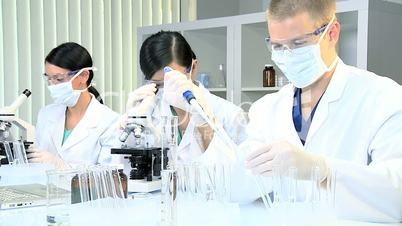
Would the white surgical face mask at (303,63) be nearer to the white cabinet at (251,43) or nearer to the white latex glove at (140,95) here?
the white latex glove at (140,95)

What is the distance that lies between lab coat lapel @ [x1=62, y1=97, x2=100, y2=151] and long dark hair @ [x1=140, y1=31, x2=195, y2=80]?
0.56 meters

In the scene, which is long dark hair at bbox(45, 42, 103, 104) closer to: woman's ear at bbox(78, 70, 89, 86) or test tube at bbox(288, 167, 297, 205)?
woman's ear at bbox(78, 70, 89, 86)

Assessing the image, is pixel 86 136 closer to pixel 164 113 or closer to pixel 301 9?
pixel 164 113

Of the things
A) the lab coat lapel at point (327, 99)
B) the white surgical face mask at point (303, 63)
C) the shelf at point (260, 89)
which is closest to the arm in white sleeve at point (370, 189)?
the lab coat lapel at point (327, 99)

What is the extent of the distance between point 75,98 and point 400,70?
1.91 meters

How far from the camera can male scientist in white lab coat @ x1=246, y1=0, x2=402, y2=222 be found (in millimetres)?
1386

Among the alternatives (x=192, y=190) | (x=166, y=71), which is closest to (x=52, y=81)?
(x=166, y=71)

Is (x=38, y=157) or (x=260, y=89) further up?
(x=260, y=89)

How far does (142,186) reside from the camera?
68.9 inches

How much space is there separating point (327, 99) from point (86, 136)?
1405 millimetres

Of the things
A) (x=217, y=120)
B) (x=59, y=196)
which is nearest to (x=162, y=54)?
(x=217, y=120)

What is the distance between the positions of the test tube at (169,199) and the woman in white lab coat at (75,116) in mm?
1296

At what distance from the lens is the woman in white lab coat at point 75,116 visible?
104 inches

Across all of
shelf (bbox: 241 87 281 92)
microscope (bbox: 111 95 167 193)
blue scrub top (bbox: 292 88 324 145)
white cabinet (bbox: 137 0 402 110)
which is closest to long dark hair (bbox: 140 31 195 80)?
microscope (bbox: 111 95 167 193)
